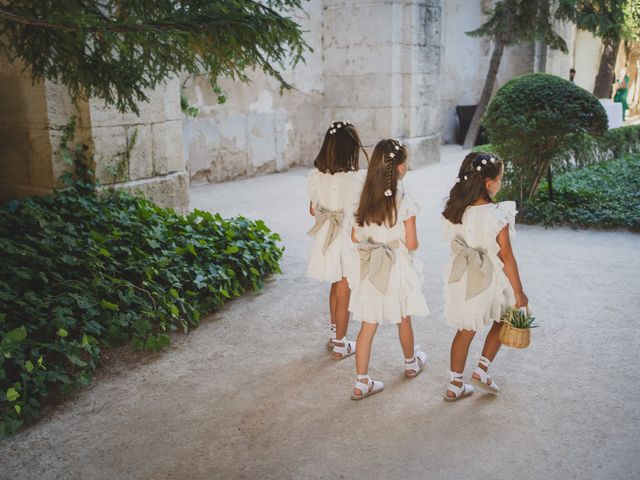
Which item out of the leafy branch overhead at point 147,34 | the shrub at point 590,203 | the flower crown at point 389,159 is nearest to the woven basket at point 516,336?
the flower crown at point 389,159

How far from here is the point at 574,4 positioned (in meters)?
11.9

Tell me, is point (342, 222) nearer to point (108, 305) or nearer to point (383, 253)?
point (383, 253)

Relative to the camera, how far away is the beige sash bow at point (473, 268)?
3090mm

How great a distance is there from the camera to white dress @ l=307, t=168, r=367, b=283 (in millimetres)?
3643

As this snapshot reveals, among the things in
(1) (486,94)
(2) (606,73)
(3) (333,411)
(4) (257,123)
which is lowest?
(3) (333,411)

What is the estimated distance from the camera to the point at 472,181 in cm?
307

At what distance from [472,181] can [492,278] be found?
1.63ft

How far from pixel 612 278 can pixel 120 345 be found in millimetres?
3855

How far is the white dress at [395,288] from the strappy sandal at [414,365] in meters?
0.38

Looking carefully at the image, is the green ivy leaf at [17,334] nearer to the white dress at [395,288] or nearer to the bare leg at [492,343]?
the white dress at [395,288]

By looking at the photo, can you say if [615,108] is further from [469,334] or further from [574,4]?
[469,334]

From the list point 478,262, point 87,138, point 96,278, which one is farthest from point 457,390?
point 87,138

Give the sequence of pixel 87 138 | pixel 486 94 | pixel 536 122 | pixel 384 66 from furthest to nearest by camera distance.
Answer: pixel 486 94
pixel 384 66
pixel 536 122
pixel 87 138

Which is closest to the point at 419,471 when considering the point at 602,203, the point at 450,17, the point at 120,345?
the point at 120,345
